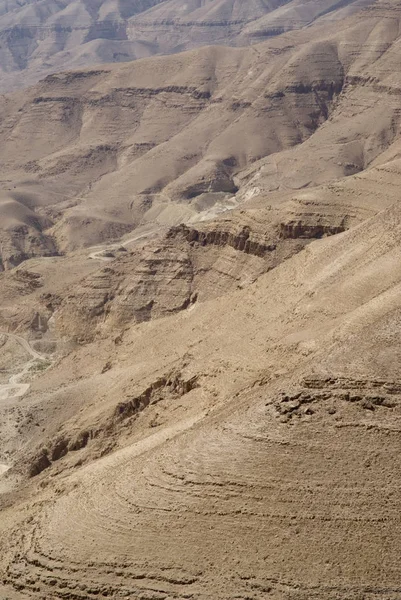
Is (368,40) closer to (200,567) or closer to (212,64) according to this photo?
(212,64)

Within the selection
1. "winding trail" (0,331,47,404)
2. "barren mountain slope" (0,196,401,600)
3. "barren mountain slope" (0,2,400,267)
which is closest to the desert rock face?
"barren mountain slope" (0,196,401,600)

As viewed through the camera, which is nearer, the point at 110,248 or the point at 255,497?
the point at 255,497

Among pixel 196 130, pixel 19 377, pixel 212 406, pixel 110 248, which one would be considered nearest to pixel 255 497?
pixel 212 406

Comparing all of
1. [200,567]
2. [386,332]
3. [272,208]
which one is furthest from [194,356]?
[272,208]

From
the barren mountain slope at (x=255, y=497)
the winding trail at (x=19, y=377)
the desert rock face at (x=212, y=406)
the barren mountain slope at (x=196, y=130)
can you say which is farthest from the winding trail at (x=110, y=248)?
the barren mountain slope at (x=255, y=497)

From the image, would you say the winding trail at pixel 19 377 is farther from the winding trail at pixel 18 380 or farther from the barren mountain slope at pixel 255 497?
the barren mountain slope at pixel 255 497

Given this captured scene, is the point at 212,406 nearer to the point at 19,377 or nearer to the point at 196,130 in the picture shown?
the point at 19,377

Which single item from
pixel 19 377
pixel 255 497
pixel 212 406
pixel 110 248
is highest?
pixel 255 497

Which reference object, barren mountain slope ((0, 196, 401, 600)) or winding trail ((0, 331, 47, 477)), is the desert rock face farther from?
winding trail ((0, 331, 47, 477))
